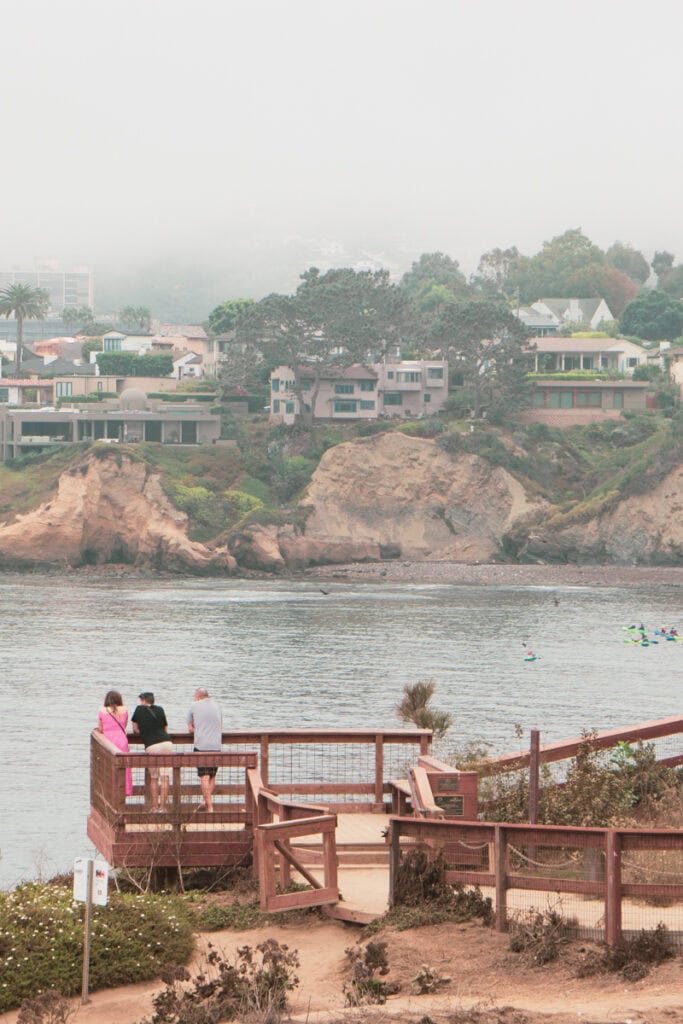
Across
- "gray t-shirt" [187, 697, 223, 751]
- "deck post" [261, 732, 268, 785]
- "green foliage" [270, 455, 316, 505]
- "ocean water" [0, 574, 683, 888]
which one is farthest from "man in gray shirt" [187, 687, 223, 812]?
"green foliage" [270, 455, 316, 505]

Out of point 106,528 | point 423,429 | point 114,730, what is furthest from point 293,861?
point 423,429

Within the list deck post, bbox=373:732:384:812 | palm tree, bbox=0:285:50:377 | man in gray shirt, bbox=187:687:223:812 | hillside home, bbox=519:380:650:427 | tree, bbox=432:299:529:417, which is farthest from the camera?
palm tree, bbox=0:285:50:377

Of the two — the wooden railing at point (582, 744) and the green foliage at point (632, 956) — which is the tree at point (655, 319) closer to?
the wooden railing at point (582, 744)

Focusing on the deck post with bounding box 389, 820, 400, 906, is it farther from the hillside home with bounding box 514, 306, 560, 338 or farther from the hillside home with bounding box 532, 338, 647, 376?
the hillside home with bounding box 514, 306, 560, 338

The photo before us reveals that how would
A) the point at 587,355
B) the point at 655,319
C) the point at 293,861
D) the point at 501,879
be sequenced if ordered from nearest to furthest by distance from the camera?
the point at 501,879
the point at 293,861
the point at 587,355
the point at 655,319

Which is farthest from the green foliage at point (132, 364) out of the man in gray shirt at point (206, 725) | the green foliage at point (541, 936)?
the green foliage at point (541, 936)

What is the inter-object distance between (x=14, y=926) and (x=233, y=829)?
10.8ft

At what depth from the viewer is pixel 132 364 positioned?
152 m

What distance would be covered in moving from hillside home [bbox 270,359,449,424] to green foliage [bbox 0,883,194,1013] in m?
124

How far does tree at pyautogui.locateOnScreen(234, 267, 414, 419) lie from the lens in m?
140

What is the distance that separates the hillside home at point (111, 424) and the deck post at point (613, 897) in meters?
123

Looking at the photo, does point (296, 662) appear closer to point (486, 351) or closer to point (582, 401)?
point (486, 351)

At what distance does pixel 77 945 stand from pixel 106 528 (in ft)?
366

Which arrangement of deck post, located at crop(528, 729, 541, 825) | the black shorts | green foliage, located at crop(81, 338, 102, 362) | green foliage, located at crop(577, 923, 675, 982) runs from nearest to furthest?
green foliage, located at crop(577, 923, 675, 982), deck post, located at crop(528, 729, 541, 825), the black shorts, green foliage, located at crop(81, 338, 102, 362)
